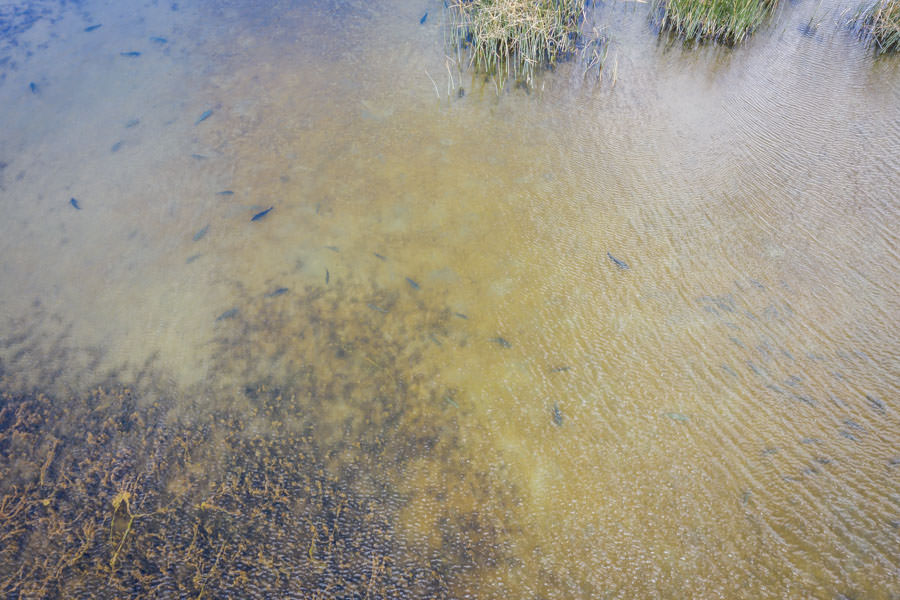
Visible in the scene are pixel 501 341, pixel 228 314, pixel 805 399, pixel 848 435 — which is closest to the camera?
pixel 848 435

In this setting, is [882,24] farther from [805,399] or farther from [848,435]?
[848,435]

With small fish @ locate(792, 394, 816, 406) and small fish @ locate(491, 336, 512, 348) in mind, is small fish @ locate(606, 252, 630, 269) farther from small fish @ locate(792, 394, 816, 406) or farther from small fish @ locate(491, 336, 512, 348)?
small fish @ locate(792, 394, 816, 406)

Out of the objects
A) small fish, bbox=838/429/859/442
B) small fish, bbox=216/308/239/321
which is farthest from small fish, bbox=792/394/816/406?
small fish, bbox=216/308/239/321

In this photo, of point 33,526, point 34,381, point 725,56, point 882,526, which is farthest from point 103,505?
point 725,56

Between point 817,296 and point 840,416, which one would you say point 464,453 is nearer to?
point 840,416

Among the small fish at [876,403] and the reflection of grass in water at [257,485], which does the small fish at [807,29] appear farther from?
the reflection of grass in water at [257,485]

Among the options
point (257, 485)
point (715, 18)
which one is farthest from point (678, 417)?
point (715, 18)

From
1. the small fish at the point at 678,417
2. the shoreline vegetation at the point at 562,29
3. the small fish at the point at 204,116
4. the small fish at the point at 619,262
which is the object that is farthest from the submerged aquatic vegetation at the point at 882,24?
the small fish at the point at 204,116
